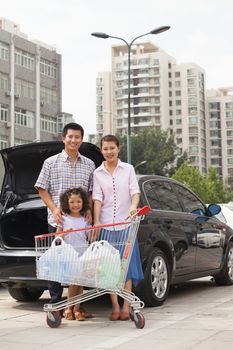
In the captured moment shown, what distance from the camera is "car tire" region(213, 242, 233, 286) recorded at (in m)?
9.63

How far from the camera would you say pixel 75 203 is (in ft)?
21.2

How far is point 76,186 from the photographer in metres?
6.71

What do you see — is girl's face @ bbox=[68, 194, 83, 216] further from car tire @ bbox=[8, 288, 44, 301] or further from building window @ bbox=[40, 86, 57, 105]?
building window @ bbox=[40, 86, 57, 105]

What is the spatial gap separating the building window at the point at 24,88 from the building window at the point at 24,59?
1719 millimetres

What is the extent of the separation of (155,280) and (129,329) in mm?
1446

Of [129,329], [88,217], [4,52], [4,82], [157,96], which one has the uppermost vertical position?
[157,96]

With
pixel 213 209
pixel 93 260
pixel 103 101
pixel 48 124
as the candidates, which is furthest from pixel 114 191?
pixel 103 101

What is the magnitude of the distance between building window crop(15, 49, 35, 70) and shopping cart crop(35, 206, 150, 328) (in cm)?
5659

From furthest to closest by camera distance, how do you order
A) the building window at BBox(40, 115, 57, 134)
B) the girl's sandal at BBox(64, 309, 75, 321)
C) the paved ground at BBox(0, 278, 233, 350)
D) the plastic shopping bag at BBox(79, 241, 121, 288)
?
the building window at BBox(40, 115, 57, 134) < the girl's sandal at BBox(64, 309, 75, 321) < the plastic shopping bag at BBox(79, 241, 121, 288) < the paved ground at BBox(0, 278, 233, 350)

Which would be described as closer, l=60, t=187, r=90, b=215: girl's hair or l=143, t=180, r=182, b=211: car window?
l=60, t=187, r=90, b=215: girl's hair

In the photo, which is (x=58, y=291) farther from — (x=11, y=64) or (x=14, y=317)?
(x=11, y=64)

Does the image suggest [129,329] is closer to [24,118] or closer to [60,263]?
[60,263]

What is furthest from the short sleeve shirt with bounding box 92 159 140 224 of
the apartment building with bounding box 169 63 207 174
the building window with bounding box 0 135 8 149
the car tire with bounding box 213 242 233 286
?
the apartment building with bounding box 169 63 207 174

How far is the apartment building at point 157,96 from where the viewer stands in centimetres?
12912
